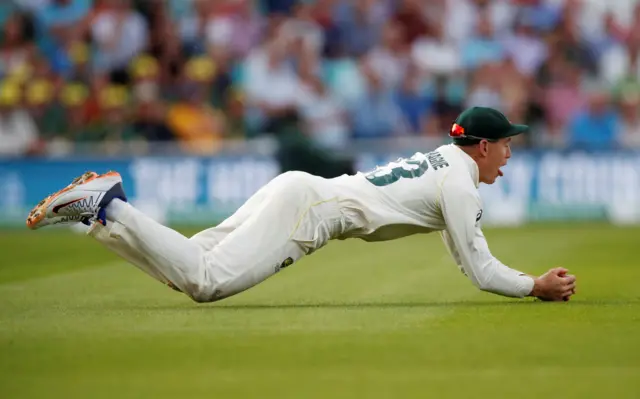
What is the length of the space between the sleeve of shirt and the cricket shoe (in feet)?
7.00

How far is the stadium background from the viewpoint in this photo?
19.0 metres

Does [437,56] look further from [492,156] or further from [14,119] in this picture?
[492,156]

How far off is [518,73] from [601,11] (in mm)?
2103

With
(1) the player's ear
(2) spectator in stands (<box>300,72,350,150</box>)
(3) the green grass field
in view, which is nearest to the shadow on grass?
(3) the green grass field

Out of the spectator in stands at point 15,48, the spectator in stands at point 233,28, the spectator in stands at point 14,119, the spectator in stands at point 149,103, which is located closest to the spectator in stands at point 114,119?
the spectator in stands at point 149,103

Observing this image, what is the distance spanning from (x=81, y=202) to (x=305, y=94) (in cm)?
1278

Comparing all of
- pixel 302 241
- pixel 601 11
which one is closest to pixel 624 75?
pixel 601 11

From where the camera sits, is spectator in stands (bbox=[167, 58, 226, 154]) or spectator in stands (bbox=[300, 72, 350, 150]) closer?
spectator in stands (bbox=[300, 72, 350, 150])

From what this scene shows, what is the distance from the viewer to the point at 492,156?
318 inches

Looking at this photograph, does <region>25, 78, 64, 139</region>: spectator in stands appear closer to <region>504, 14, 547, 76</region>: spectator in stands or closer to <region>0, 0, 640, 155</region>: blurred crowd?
<region>0, 0, 640, 155</region>: blurred crowd

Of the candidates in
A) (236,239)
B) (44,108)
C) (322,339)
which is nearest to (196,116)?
(44,108)

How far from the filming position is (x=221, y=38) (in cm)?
2084

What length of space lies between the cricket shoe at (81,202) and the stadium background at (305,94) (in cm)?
1136

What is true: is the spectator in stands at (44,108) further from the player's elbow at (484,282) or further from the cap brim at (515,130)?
the player's elbow at (484,282)
